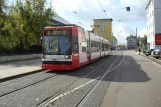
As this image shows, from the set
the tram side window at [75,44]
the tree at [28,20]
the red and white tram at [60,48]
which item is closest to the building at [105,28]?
the tree at [28,20]

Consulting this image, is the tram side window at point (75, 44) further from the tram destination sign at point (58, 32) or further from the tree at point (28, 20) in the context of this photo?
the tree at point (28, 20)

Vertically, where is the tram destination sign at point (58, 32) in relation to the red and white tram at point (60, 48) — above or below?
above

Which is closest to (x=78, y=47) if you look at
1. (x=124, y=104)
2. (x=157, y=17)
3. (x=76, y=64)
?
(x=76, y=64)

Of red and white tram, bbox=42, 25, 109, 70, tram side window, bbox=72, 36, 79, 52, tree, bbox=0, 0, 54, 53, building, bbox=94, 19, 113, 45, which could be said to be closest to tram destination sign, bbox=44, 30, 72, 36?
red and white tram, bbox=42, 25, 109, 70

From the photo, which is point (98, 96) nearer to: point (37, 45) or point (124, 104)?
point (124, 104)

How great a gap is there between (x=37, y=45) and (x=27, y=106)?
43.8 metres

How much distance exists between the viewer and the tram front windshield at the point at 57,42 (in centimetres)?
2031

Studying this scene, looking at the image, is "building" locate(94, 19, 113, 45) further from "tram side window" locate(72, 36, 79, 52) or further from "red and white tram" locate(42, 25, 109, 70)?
"red and white tram" locate(42, 25, 109, 70)

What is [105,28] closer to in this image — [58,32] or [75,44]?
[75,44]

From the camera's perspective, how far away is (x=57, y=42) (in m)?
20.5

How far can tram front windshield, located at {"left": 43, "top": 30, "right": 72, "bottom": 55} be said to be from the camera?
20312 mm

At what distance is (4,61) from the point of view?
3244 centimetres

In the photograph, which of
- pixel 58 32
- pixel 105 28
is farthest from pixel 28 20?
pixel 105 28

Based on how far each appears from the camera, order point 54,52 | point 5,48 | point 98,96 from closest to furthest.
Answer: point 98,96 → point 54,52 → point 5,48
